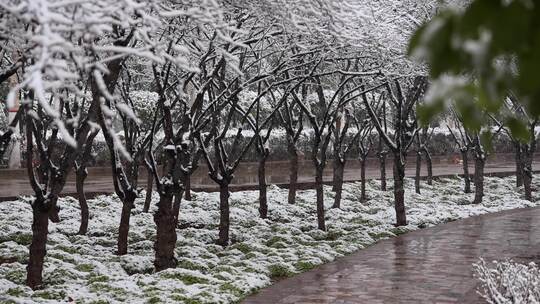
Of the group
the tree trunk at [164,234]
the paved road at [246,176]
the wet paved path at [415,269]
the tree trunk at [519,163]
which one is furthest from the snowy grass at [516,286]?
the tree trunk at [519,163]

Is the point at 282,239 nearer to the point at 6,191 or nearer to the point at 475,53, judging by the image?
the point at 6,191

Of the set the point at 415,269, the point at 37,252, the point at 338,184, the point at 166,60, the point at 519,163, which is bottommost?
the point at 415,269

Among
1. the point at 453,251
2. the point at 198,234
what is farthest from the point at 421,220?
the point at 198,234

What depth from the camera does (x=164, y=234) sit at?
9906mm

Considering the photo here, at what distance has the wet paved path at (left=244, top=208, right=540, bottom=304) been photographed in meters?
8.61

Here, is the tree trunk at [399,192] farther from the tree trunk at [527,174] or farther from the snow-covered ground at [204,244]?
the tree trunk at [527,174]

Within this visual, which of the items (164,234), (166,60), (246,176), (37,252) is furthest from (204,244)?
(246,176)

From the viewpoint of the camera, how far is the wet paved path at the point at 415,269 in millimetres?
8609

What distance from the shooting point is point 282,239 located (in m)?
12.8

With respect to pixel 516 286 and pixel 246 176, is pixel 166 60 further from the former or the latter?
pixel 246 176

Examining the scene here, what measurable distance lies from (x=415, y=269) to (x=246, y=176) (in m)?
14.9

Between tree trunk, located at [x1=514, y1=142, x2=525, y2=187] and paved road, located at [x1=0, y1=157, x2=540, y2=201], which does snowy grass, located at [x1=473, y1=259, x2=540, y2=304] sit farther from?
tree trunk, located at [x1=514, y1=142, x2=525, y2=187]

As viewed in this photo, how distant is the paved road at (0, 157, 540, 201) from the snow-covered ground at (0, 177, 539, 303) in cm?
198

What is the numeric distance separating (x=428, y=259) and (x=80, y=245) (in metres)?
5.64
